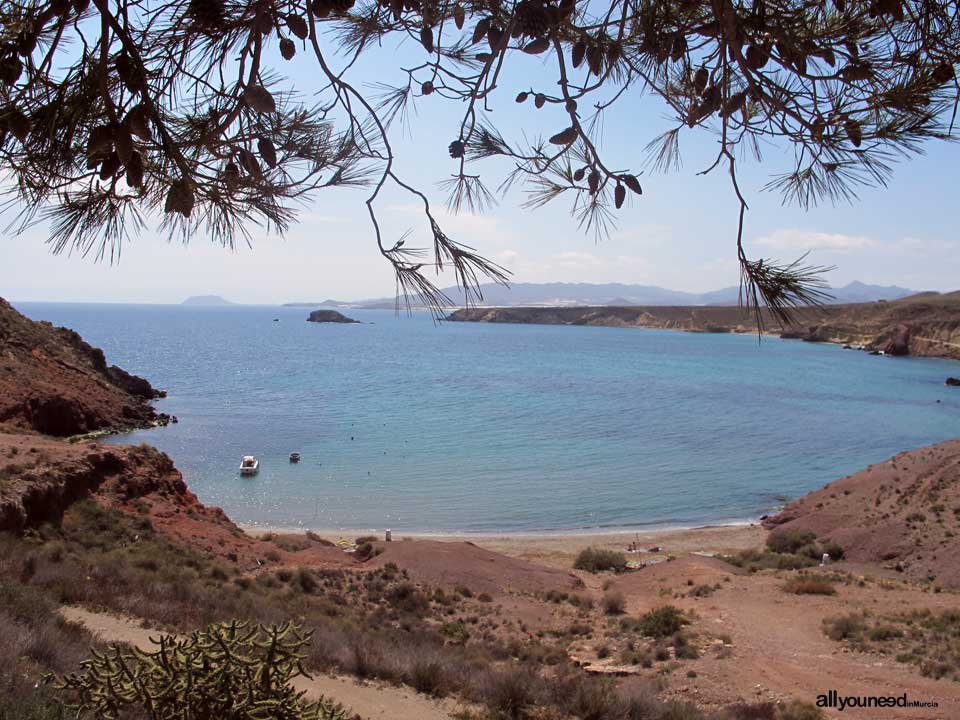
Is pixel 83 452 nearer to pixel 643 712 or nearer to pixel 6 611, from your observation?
pixel 6 611

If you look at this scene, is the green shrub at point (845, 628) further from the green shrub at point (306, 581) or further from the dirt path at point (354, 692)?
the green shrub at point (306, 581)

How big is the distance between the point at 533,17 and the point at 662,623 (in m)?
11.9

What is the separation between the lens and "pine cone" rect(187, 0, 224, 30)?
281 cm

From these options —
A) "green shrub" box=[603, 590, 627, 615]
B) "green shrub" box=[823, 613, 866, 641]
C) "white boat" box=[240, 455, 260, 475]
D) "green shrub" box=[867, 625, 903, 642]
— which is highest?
"green shrub" box=[867, 625, 903, 642]

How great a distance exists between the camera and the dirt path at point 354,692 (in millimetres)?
6777

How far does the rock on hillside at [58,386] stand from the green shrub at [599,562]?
66.9 feet

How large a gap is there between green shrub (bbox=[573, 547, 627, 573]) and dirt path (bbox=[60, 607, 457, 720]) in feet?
43.0

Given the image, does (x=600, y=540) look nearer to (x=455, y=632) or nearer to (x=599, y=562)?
(x=599, y=562)

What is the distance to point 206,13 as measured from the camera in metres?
2.83

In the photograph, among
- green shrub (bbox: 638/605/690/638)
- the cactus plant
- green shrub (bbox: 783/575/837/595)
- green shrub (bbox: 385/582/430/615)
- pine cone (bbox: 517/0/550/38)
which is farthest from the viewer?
green shrub (bbox: 783/575/837/595)

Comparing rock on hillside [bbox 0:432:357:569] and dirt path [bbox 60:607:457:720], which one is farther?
rock on hillside [bbox 0:432:357:569]

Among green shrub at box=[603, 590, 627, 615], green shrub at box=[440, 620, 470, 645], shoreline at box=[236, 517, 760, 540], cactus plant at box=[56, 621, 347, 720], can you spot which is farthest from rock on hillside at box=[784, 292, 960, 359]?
cactus plant at box=[56, 621, 347, 720]

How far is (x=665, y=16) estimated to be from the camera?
333 cm

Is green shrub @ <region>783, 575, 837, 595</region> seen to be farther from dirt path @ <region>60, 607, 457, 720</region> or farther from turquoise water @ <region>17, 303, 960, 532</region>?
dirt path @ <region>60, 607, 457, 720</region>
